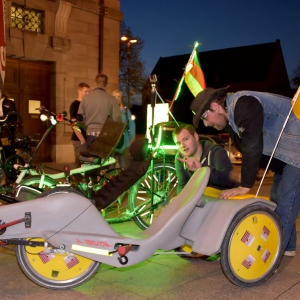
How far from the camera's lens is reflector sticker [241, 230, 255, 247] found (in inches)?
134

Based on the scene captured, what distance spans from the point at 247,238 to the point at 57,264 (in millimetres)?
1470

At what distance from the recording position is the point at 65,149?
12.4 m

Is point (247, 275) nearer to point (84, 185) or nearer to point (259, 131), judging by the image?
point (259, 131)

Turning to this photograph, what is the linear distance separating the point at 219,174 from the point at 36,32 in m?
9.14

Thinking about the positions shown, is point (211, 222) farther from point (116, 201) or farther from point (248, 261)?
point (116, 201)

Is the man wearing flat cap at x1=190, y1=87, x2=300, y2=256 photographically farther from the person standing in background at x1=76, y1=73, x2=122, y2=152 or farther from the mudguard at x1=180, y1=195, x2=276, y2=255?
the person standing in background at x1=76, y1=73, x2=122, y2=152

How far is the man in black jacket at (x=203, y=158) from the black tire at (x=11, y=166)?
99.1 inches

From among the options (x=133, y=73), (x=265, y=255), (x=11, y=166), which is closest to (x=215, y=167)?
(x=265, y=255)

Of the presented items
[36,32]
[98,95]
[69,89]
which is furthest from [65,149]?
[98,95]

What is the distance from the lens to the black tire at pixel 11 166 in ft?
18.7

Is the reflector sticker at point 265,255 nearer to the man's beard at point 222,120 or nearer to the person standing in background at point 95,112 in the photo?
the man's beard at point 222,120

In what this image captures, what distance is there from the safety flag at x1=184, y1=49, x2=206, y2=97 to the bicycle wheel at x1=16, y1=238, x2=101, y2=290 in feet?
11.7

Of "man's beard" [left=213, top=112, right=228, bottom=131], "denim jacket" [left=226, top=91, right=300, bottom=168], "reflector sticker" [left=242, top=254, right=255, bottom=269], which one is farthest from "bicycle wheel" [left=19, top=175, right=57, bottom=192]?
"reflector sticker" [left=242, top=254, right=255, bottom=269]

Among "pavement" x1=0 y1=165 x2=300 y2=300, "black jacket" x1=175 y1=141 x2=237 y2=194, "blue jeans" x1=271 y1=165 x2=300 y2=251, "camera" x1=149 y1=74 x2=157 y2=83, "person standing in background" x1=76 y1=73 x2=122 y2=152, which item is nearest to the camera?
"pavement" x1=0 y1=165 x2=300 y2=300
